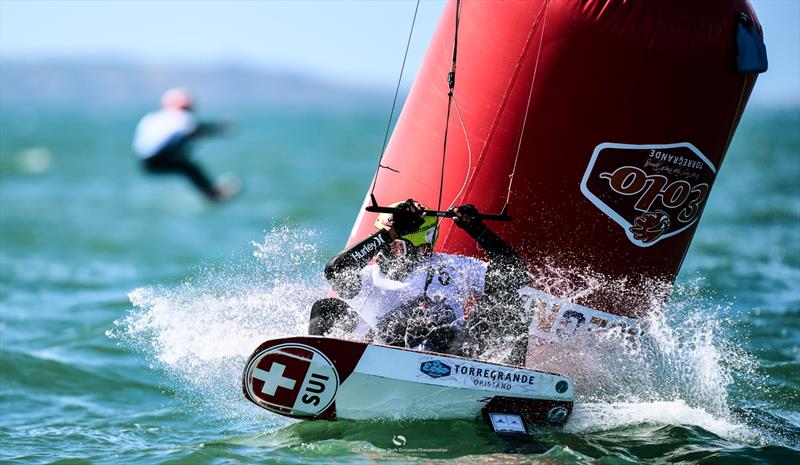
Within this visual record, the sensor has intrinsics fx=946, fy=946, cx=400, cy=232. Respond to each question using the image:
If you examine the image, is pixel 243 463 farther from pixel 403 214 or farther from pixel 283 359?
pixel 403 214

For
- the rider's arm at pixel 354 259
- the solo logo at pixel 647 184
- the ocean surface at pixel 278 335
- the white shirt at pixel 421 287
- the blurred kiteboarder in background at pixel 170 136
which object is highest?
the blurred kiteboarder in background at pixel 170 136

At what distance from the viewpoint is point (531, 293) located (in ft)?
21.8

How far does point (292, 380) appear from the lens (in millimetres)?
6039

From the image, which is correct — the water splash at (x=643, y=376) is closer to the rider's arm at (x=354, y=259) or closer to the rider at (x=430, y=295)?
the rider at (x=430, y=295)

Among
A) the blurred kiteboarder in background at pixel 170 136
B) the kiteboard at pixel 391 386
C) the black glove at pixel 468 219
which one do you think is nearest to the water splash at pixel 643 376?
the kiteboard at pixel 391 386

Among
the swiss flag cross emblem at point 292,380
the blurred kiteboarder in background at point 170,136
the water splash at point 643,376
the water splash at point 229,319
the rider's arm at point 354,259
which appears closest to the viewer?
the swiss flag cross emblem at point 292,380

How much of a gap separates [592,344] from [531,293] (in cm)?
61

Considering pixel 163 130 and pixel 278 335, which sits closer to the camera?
pixel 278 335

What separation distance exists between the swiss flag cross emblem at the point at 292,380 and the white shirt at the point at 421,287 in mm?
584

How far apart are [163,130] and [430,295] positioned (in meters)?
5.68

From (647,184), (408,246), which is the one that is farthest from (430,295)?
(647,184)

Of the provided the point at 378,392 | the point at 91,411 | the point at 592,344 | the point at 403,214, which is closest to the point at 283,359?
the point at 378,392

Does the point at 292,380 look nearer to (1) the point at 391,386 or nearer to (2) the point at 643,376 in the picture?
(1) the point at 391,386

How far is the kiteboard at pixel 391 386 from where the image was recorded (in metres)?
6.00
